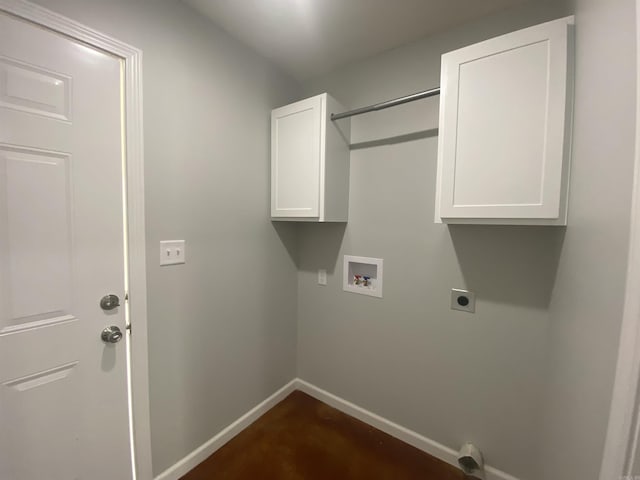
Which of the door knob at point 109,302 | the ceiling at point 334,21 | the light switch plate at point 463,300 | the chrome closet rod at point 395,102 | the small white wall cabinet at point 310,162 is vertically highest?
the ceiling at point 334,21

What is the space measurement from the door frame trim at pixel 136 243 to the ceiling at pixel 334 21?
1.73 ft

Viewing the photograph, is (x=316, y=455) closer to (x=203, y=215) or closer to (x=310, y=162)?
(x=203, y=215)

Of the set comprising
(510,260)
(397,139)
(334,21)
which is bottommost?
(510,260)

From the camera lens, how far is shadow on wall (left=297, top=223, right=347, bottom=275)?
1.89 metres

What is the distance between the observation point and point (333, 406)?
6.40ft

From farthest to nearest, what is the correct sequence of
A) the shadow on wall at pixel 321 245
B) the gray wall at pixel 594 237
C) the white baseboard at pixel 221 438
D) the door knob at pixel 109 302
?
the shadow on wall at pixel 321 245 → the white baseboard at pixel 221 438 → the door knob at pixel 109 302 → the gray wall at pixel 594 237

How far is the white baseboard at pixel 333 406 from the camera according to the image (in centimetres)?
137

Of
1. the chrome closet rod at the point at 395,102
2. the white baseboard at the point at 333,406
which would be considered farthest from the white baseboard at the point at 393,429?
the chrome closet rod at the point at 395,102

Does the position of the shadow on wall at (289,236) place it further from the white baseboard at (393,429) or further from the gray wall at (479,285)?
the white baseboard at (393,429)

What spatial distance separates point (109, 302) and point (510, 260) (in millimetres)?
1944

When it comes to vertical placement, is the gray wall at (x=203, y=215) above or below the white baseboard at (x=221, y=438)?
above

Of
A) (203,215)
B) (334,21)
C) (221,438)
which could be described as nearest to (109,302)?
(203,215)

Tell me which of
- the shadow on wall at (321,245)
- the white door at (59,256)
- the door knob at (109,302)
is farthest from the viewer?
the shadow on wall at (321,245)

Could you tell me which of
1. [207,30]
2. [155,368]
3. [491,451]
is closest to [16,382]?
[155,368]
